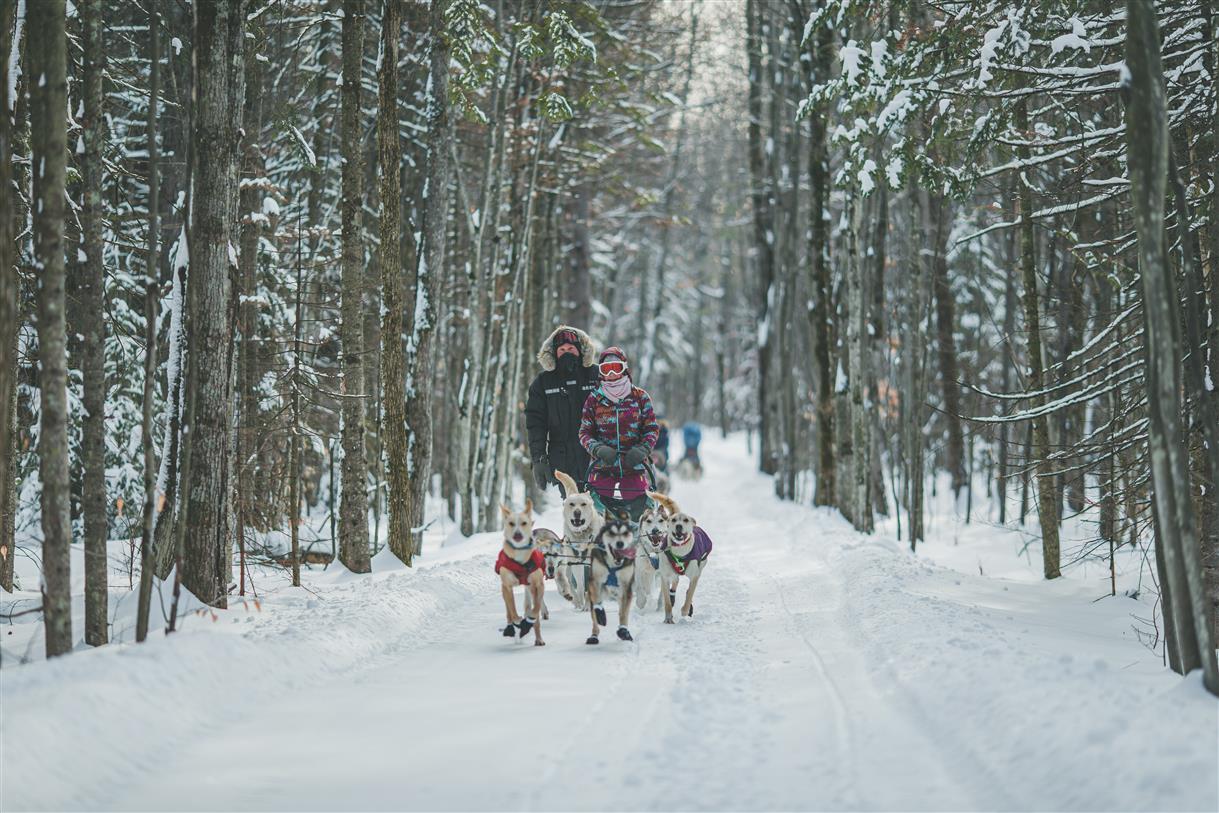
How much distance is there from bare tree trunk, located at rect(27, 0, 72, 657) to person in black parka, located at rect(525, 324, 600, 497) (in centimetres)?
483

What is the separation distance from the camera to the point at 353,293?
11031 millimetres

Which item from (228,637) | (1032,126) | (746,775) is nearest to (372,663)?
(228,637)

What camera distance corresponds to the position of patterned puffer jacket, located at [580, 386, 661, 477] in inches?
364

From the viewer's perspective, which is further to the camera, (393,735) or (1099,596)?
(1099,596)

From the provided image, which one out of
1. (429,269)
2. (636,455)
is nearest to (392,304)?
(429,269)

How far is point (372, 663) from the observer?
259 inches

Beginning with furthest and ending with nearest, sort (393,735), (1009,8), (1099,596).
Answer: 1. (1099,596)
2. (1009,8)
3. (393,735)

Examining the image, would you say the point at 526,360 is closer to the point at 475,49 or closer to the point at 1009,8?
the point at 475,49

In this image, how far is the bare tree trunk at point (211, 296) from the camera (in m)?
7.71

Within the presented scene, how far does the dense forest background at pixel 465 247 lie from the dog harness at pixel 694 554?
8.56 feet

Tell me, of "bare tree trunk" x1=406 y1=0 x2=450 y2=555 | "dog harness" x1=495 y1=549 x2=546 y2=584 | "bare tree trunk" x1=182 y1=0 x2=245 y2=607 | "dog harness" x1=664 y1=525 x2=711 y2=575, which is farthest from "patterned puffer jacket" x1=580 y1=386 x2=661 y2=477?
"bare tree trunk" x1=406 y1=0 x2=450 y2=555

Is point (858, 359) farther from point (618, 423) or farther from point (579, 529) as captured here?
point (579, 529)

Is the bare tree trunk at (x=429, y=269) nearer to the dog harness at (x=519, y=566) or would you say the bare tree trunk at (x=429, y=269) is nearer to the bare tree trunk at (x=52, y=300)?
the dog harness at (x=519, y=566)

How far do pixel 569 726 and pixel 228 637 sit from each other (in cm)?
261
